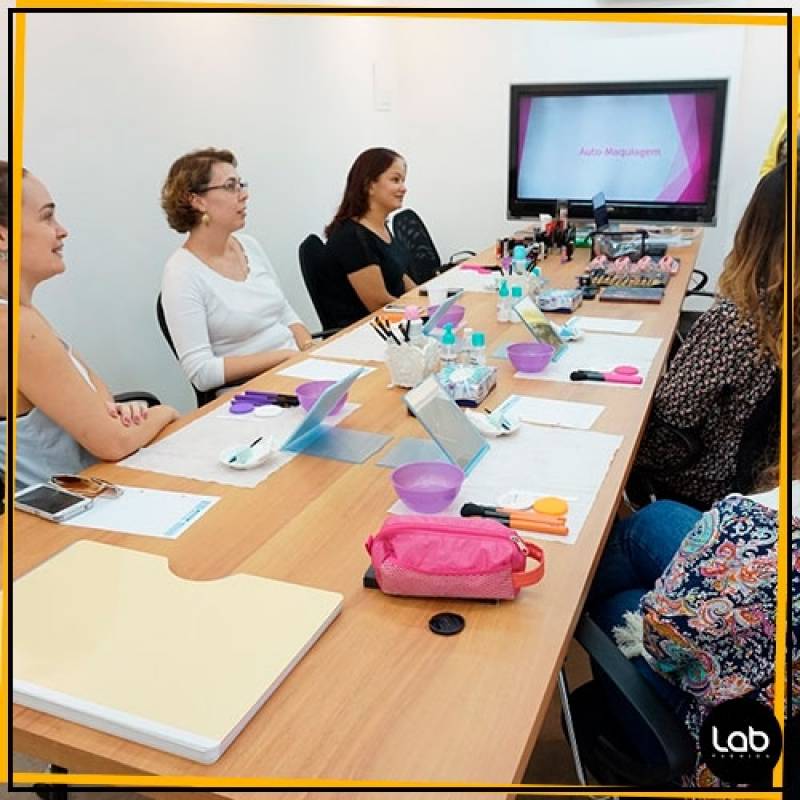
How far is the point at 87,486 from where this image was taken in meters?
1.13

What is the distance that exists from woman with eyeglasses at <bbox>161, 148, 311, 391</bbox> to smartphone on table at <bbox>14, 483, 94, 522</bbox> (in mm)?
840

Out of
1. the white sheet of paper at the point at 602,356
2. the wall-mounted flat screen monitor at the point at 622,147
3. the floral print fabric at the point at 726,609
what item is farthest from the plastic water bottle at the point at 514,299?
the wall-mounted flat screen monitor at the point at 622,147

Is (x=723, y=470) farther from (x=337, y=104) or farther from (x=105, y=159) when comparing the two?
(x=337, y=104)

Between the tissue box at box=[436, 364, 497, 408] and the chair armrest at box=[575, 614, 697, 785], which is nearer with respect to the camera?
the chair armrest at box=[575, 614, 697, 785]

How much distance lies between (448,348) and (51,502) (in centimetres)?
93

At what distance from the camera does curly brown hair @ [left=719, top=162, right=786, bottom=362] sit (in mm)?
1089

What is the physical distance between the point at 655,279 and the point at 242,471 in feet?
5.80

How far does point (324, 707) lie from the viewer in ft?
2.38

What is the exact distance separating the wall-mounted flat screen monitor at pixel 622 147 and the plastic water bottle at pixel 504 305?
1929 millimetres

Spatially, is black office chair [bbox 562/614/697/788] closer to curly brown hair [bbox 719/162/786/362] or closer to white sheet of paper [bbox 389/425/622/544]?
white sheet of paper [bbox 389/425/622/544]

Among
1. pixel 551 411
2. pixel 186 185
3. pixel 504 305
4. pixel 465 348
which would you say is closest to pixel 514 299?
pixel 504 305

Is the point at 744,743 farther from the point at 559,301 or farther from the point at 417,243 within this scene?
the point at 417,243

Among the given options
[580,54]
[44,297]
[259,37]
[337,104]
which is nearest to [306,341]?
[44,297]

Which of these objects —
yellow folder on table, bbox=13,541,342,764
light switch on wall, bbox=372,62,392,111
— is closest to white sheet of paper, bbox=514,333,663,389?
yellow folder on table, bbox=13,541,342,764
